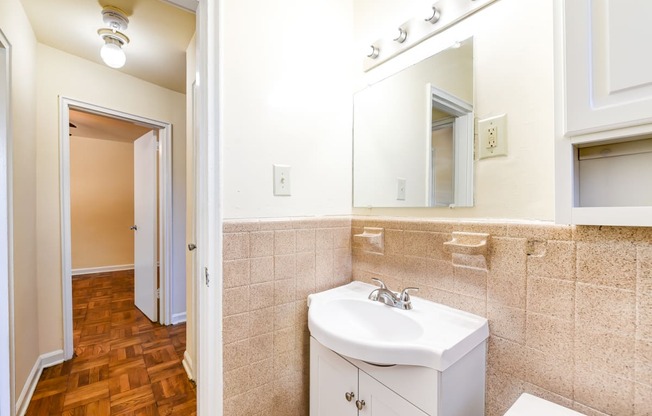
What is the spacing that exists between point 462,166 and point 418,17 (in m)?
0.64

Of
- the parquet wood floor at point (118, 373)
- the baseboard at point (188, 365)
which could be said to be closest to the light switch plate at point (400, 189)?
the parquet wood floor at point (118, 373)

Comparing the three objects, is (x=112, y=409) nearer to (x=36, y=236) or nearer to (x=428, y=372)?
(x=36, y=236)

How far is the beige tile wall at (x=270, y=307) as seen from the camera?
104 cm

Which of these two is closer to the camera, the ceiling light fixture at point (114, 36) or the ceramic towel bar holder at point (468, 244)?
the ceramic towel bar holder at point (468, 244)

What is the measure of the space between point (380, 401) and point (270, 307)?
1.70 feet

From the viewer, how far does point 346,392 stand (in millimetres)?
956

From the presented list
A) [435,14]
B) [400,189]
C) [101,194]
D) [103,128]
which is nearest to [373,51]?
[435,14]

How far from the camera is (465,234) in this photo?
949 mm

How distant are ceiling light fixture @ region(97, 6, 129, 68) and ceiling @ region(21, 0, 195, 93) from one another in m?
0.03

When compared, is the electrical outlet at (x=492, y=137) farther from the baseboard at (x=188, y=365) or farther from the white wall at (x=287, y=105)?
the baseboard at (x=188, y=365)

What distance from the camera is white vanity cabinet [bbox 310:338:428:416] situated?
82 centimetres

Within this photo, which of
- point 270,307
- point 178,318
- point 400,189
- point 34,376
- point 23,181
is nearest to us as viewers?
point 270,307

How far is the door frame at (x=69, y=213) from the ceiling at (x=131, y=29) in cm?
40

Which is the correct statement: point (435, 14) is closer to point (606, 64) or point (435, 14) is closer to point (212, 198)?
point (606, 64)
